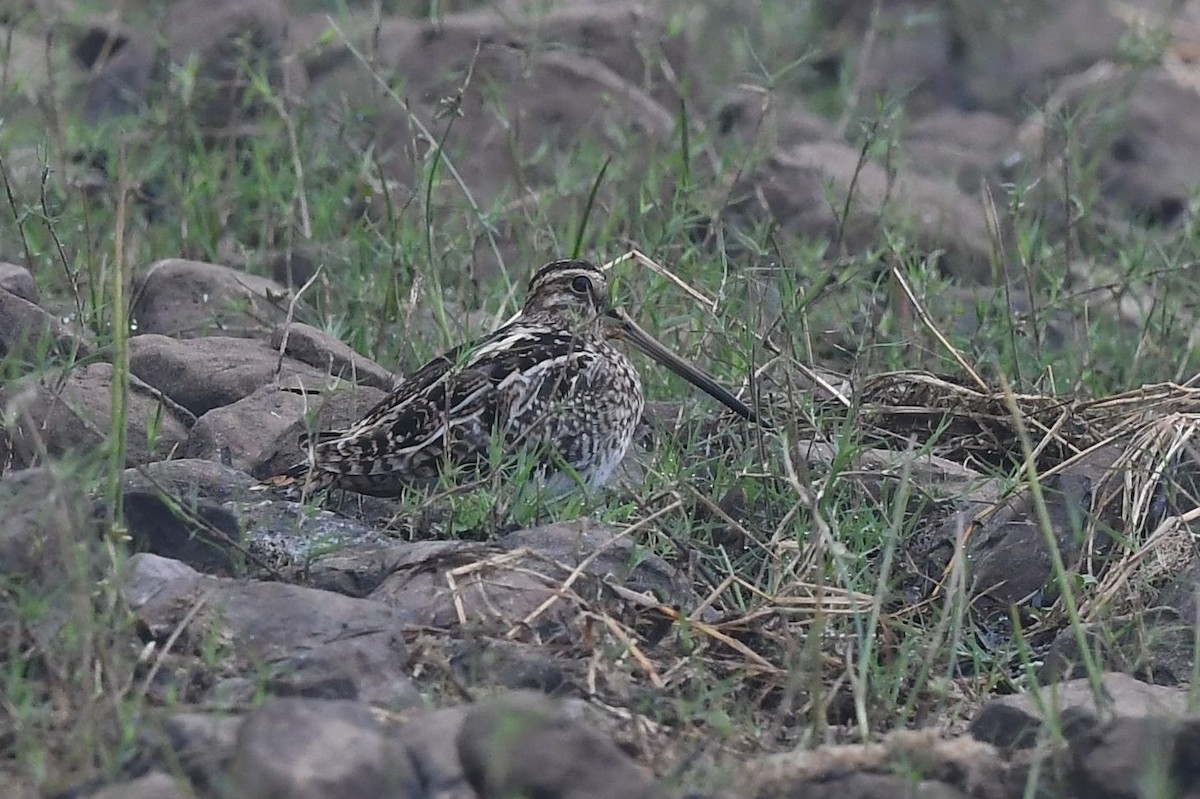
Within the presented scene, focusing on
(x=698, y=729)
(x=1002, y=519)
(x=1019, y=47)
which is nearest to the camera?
(x=698, y=729)

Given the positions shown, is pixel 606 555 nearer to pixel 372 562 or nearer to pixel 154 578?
pixel 372 562

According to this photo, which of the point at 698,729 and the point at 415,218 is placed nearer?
the point at 698,729

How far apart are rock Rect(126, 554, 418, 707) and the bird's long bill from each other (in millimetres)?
1650

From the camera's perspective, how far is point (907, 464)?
14.6ft

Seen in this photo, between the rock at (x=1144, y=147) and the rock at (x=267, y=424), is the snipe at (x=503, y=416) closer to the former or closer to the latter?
the rock at (x=267, y=424)

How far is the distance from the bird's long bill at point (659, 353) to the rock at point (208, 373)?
775 millimetres

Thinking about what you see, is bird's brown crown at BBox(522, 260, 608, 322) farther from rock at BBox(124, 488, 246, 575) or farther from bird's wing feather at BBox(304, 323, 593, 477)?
rock at BBox(124, 488, 246, 575)

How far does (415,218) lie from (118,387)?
3.26 meters

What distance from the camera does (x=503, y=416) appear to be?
17.3 ft

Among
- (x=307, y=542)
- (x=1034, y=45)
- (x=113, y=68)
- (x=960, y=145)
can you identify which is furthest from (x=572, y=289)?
(x=1034, y=45)

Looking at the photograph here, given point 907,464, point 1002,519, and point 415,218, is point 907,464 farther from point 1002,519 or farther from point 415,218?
point 415,218

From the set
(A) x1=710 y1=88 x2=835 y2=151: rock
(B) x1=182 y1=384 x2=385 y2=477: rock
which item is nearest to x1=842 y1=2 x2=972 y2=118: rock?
(A) x1=710 y1=88 x2=835 y2=151: rock

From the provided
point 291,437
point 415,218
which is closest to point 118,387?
point 291,437

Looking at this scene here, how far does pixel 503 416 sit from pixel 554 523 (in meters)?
0.57
